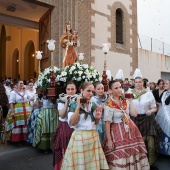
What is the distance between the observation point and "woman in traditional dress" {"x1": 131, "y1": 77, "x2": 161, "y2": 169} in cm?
448

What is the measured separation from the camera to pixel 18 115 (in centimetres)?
656

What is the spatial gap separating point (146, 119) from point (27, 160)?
2770 millimetres

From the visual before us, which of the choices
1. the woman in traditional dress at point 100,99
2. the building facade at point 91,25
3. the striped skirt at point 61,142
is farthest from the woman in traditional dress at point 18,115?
the building facade at point 91,25

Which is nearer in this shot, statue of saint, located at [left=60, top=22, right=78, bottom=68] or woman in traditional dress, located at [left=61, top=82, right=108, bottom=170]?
woman in traditional dress, located at [left=61, top=82, right=108, bottom=170]

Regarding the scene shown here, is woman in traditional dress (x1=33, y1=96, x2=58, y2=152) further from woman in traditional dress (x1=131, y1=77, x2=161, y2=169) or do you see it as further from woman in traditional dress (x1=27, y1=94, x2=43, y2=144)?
woman in traditional dress (x1=131, y1=77, x2=161, y2=169)

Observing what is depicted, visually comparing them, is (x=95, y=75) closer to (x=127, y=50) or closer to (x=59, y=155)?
(x=59, y=155)

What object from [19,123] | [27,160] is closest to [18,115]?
[19,123]

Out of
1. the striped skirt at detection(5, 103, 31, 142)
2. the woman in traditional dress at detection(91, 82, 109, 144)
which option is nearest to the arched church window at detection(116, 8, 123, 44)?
the striped skirt at detection(5, 103, 31, 142)

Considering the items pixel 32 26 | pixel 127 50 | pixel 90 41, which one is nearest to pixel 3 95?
pixel 90 41

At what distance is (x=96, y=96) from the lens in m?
4.59

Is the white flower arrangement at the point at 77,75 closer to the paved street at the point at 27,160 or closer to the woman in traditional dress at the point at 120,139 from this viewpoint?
the woman in traditional dress at the point at 120,139

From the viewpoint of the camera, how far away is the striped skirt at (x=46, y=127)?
218 inches

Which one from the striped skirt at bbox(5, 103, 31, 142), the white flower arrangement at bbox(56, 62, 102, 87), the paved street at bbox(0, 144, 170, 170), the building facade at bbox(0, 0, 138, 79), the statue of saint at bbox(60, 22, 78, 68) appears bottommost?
the paved street at bbox(0, 144, 170, 170)

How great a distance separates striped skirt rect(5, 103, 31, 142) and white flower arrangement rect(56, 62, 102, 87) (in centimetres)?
240
